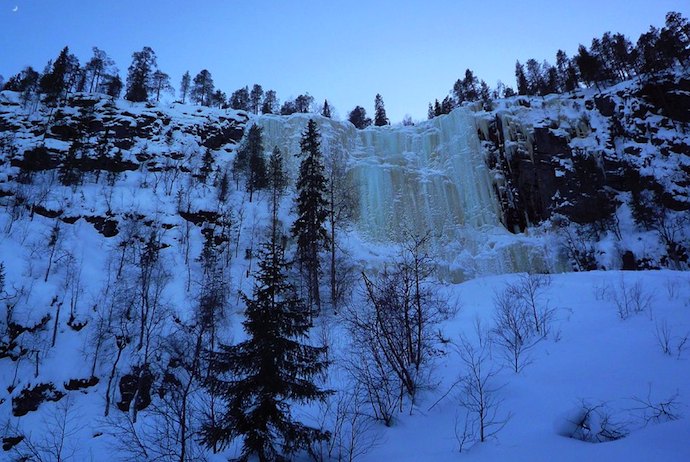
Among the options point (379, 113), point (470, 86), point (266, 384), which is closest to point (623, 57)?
point (470, 86)

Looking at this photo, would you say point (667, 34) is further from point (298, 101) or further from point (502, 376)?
point (502, 376)

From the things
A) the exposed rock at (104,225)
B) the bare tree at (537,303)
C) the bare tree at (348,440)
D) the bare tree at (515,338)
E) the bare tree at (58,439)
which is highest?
the exposed rock at (104,225)

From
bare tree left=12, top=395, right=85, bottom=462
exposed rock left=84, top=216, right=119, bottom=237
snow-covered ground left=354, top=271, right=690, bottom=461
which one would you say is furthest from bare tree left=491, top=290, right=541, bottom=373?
exposed rock left=84, top=216, right=119, bottom=237

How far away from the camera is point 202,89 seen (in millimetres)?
64062

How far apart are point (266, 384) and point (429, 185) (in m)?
33.4

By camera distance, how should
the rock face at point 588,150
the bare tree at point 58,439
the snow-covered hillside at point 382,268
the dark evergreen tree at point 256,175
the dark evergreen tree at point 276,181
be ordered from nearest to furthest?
1. the snow-covered hillside at point 382,268
2. the bare tree at point 58,439
3. the rock face at point 588,150
4. the dark evergreen tree at point 276,181
5. the dark evergreen tree at point 256,175

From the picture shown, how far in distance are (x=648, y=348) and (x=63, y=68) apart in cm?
6860

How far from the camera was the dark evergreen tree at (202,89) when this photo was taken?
64.0m

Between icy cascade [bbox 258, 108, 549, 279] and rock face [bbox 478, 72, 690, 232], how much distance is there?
2508 millimetres

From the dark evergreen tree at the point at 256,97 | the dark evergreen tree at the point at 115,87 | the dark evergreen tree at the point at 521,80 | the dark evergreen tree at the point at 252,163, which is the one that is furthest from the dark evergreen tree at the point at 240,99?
the dark evergreen tree at the point at 521,80

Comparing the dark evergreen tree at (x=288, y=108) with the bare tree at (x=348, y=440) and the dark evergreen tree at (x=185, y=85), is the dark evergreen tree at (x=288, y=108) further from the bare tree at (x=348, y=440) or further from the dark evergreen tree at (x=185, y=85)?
the bare tree at (x=348, y=440)

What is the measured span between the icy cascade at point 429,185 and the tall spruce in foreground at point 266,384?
26459 millimetres

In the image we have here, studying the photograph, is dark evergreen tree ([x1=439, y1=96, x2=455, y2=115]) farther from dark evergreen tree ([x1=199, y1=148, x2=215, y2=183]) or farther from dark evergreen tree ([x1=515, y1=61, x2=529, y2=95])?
dark evergreen tree ([x1=199, y1=148, x2=215, y2=183])

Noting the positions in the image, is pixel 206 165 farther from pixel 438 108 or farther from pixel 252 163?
pixel 438 108
